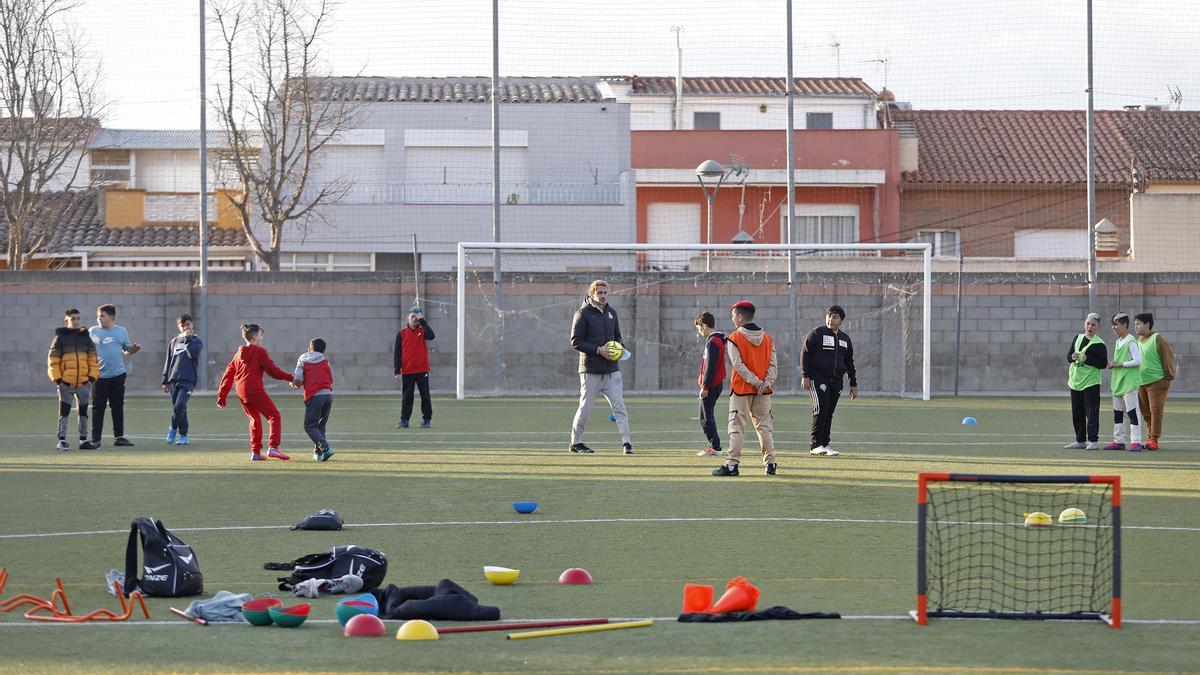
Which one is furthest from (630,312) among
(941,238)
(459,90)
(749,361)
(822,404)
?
(459,90)

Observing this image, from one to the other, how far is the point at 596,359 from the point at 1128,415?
6642 mm

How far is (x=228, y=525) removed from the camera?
1155cm

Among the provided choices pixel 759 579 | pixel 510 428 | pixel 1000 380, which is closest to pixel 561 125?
pixel 1000 380

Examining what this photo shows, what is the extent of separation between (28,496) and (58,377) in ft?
15.3

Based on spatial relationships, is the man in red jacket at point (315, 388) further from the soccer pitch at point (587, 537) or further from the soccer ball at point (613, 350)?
the soccer ball at point (613, 350)

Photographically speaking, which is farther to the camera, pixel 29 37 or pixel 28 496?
pixel 29 37

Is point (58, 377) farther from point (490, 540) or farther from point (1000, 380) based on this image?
point (1000, 380)

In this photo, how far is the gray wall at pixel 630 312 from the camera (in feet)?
95.7

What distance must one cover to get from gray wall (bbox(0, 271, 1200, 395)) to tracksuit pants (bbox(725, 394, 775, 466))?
14134 millimetres

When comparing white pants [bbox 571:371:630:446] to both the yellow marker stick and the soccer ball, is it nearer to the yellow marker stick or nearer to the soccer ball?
the soccer ball

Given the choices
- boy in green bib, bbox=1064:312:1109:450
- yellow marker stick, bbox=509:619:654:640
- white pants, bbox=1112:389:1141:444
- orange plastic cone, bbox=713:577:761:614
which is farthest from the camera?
white pants, bbox=1112:389:1141:444

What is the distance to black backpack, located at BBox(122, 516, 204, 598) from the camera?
8477mm

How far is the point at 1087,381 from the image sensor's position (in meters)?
17.9

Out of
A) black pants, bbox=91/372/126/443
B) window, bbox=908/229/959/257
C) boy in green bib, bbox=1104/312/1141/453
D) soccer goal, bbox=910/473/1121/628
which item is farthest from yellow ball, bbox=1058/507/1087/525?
Result: window, bbox=908/229/959/257
